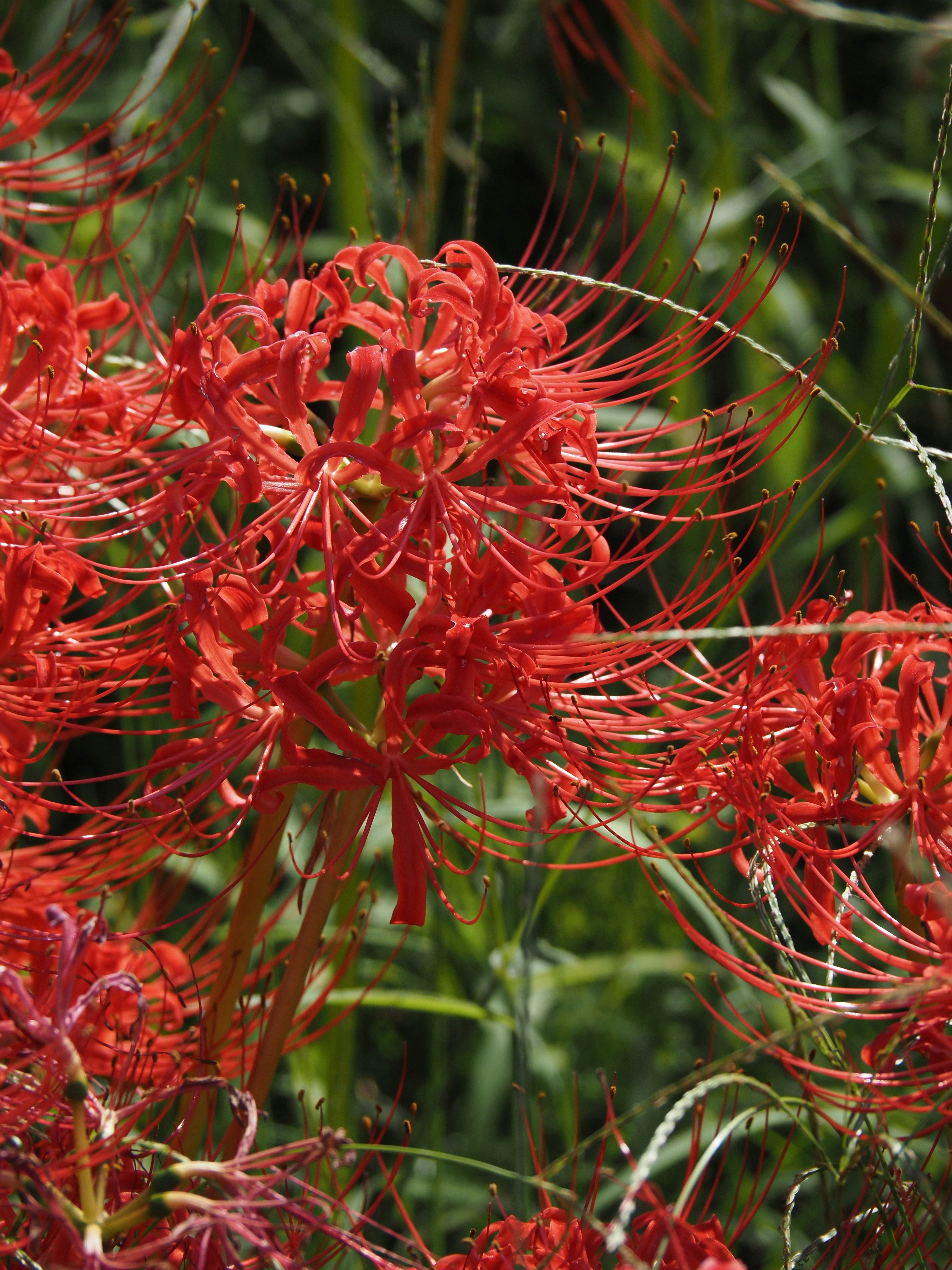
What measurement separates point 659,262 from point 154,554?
4.36ft

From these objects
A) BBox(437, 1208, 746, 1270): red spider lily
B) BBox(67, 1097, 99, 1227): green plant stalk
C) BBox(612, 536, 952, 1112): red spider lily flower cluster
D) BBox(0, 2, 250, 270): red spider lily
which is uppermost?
BBox(0, 2, 250, 270): red spider lily

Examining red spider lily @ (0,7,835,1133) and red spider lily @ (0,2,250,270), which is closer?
red spider lily @ (0,7,835,1133)

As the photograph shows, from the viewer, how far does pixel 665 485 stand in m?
1.16

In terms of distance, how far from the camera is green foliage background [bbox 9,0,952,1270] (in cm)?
167

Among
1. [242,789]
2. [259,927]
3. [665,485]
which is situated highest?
[665,485]

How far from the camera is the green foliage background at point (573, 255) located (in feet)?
5.48

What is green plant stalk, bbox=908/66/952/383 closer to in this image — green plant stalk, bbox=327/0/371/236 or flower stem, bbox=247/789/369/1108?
flower stem, bbox=247/789/369/1108

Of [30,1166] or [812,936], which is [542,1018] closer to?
[812,936]

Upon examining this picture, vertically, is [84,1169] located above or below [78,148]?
below

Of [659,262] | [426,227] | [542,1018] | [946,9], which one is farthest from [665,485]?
[946,9]

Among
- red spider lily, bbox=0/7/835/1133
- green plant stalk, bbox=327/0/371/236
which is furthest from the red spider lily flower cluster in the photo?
green plant stalk, bbox=327/0/371/236

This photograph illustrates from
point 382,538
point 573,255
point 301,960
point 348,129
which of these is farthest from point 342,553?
point 573,255

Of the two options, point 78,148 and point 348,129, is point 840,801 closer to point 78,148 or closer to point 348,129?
point 78,148

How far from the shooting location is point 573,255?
285 centimetres
